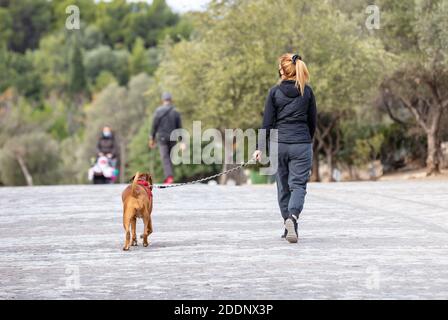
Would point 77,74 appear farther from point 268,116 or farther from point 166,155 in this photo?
point 268,116

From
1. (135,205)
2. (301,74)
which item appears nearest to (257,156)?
(301,74)

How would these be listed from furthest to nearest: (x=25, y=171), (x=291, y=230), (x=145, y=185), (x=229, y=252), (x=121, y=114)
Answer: (x=121, y=114) < (x=25, y=171) < (x=291, y=230) < (x=145, y=185) < (x=229, y=252)

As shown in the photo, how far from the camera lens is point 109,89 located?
120750 millimetres

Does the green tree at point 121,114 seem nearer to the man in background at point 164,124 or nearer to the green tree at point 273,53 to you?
the green tree at point 273,53

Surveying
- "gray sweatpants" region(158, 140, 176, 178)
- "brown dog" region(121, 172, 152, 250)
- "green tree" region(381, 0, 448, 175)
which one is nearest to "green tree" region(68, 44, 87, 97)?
"green tree" region(381, 0, 448, 175)

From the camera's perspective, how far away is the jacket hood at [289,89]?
1235cm

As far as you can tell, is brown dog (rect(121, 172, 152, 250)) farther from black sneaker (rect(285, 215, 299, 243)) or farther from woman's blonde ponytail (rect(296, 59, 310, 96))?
woman's blonde ponytail (rect(296, 59, 310, 96))

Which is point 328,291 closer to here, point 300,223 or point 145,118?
point 300,223

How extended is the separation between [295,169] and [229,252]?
1.68 meters

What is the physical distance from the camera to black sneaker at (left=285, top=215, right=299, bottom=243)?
12.0 meters

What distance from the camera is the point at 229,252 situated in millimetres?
11148

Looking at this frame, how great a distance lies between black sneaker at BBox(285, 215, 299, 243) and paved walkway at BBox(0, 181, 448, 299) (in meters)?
0.18

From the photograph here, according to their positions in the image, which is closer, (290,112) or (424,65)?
(290,112)

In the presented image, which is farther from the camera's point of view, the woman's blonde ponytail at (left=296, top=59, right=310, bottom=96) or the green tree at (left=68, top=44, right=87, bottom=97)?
the green tree at (left=68, top=44, right=87, bottom=97)
